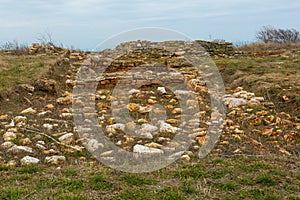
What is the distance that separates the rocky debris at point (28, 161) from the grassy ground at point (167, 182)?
0.15 metres

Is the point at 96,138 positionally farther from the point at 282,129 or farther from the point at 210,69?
the point at 210,69

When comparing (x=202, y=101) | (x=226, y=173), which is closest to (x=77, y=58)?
(x=202, y=101)

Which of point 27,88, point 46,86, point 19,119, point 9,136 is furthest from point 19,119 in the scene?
point 46,86

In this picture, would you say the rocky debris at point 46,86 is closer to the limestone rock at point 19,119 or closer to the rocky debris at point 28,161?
the limestone rock at point 19,119

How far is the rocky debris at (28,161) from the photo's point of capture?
4043 millimetres

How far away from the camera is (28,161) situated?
4074 millimetres

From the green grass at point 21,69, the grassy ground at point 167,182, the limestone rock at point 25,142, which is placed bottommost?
the grassy ground at point 167,182

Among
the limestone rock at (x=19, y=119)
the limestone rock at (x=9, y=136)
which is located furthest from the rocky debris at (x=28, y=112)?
the limestone rock at (x=9, y=136)

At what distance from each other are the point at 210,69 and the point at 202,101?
3024mm

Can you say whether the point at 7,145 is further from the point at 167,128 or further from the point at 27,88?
the point at 27,88

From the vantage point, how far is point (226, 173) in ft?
12.5

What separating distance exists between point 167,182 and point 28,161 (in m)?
1.65

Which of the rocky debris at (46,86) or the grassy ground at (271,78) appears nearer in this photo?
the grassy ground at (271,78)

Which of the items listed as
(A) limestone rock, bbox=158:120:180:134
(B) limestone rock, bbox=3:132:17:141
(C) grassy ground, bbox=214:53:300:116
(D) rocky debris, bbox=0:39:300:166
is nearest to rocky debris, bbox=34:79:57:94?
(D) rocky debris, bbox=0:39:300:166
